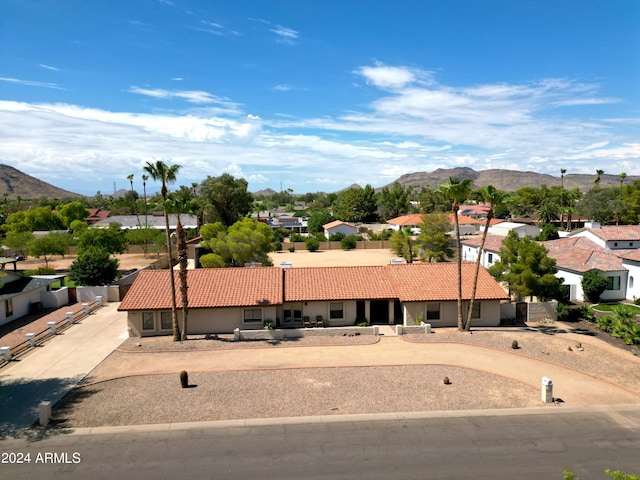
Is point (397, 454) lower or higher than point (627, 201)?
lower

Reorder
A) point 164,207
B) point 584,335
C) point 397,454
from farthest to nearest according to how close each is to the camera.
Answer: point 584,335, point 164,207, point 397,454

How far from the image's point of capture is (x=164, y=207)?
87.7ft

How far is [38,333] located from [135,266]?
32.0 m

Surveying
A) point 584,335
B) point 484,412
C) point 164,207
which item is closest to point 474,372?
point 484,412

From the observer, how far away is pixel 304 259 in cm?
6731

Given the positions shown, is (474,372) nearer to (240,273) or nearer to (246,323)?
(246,323)

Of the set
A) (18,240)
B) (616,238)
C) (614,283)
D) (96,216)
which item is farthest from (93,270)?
(96,216)

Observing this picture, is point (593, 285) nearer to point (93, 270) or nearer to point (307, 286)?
point (307, 286)

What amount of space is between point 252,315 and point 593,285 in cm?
2762

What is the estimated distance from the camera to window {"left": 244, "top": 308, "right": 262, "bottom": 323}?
1214 inches

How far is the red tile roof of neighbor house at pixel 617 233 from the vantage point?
47.5m

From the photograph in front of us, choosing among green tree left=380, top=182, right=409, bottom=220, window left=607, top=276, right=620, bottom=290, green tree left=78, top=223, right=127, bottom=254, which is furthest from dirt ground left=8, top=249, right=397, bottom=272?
green tree left=380, top=182, right=409, bottom=220

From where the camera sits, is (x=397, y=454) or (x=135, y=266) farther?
(x=135, y=266)

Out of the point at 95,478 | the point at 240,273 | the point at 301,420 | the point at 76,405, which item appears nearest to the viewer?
the point at 95,478
